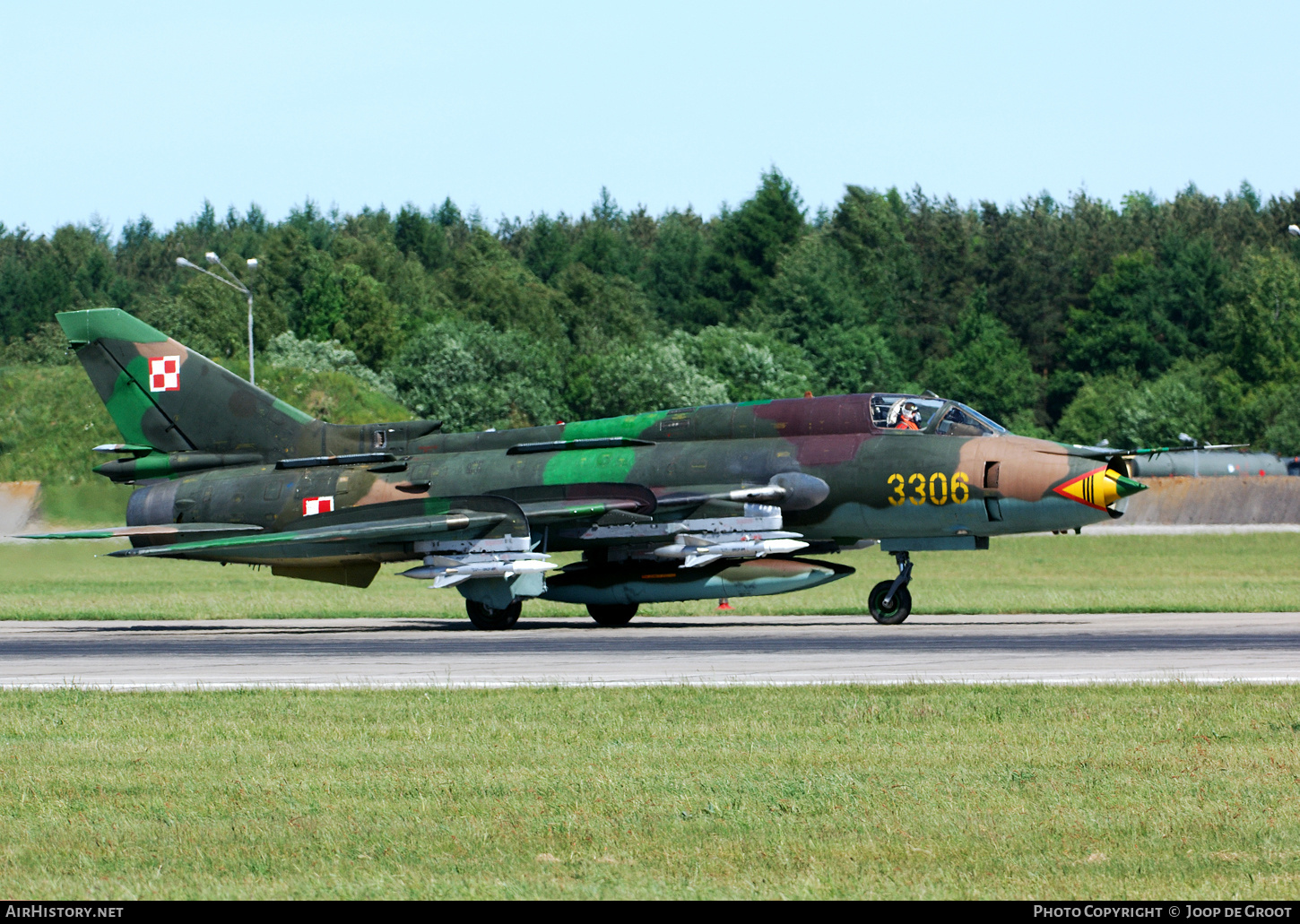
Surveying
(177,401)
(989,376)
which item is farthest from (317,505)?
(989,376)

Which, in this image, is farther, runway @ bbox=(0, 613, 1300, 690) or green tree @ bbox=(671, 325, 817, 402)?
green tree @ bbox=(671, 325, 817, 402)

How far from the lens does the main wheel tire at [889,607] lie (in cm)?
2472

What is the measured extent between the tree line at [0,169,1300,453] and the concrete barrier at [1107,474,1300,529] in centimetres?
2119

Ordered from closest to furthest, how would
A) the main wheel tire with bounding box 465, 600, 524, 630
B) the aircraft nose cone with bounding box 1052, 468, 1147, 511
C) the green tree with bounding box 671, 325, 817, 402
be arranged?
1. the aircraft nose cone with bounding box 1052, 468, 1147, 511
2. the main wheel tire with bounding box 465, 600, 524, 630
3. the green tree with bounding box 671, 325, 817, 402

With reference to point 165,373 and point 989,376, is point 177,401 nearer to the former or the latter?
point 165,373

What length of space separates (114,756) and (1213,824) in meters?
7.28

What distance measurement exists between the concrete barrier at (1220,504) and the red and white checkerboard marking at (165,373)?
48.4 m

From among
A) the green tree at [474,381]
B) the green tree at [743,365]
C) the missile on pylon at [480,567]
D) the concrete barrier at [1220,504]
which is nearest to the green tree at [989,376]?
the green tree at [743,365]

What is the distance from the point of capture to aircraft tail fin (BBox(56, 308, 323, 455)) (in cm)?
2806

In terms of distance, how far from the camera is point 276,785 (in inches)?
396

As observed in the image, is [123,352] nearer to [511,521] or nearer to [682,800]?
[511,521]

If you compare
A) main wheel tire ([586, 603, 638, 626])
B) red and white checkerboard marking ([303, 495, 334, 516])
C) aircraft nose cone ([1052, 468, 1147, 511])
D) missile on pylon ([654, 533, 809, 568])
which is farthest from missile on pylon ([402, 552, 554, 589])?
aircraft nose cone ([1052, 468, 1147, 511])

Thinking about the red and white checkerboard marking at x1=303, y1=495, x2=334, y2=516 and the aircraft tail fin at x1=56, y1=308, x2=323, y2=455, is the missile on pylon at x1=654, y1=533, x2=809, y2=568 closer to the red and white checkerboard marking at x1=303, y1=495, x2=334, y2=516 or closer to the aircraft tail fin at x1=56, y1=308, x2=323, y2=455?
the red and white checkerboard marking at x1=303, y1=495, x2=334, y2=516

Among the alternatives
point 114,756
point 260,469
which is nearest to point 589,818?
point 114,756
